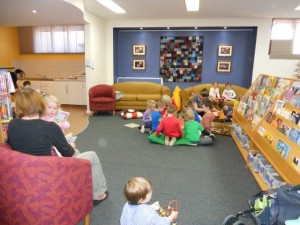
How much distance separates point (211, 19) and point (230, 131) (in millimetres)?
3673

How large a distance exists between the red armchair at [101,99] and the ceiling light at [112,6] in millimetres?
2094

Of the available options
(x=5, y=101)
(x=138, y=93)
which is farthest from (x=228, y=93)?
(x=5, y=101)

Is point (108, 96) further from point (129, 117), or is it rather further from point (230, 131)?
point (230, 131)

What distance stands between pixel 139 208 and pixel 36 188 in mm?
693

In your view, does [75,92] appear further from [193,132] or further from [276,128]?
[276,128]

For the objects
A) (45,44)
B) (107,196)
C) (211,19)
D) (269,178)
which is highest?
(211,19)

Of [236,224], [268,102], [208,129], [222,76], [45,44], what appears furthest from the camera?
[45,44]

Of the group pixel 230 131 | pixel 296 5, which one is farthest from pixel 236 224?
pixel 296 5

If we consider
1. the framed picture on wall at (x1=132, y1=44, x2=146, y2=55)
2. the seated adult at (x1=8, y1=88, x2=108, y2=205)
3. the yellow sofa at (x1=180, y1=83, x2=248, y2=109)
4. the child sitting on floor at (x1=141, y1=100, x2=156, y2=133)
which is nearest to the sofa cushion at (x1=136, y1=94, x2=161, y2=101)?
the yellow sofa at (x1=180, y1=83, x2=248, y2=109)

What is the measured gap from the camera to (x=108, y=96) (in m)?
6.86

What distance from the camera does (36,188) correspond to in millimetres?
1542

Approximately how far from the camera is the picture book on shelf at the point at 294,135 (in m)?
2.33

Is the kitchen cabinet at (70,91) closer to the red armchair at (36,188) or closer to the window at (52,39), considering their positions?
the window at (52,39)

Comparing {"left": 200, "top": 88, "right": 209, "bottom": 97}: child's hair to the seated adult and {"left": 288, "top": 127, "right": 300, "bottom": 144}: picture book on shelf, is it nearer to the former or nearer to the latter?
{"left": 288, "top": 127, "right": 300, "bottom": 144}: picture book on shelf
